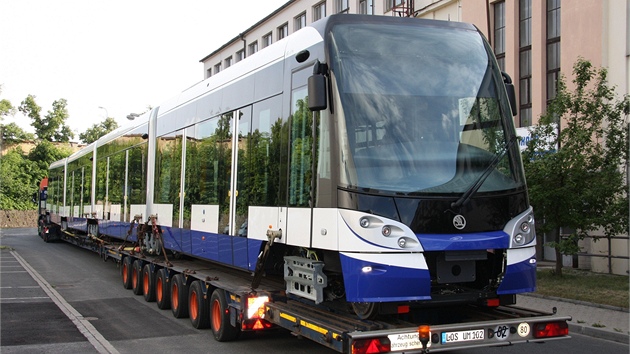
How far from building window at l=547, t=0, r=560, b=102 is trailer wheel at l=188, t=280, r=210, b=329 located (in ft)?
48.9

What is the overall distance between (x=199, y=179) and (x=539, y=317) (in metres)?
5.92

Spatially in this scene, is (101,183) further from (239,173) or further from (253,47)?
(253,47)

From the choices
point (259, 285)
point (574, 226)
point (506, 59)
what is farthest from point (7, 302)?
point (506, 59)

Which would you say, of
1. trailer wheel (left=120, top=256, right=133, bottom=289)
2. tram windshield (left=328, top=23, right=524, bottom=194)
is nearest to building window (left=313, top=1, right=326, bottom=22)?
trailer wheel (left=120, top=256, right=133, bottom=289)

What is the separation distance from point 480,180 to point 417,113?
2.95 feet

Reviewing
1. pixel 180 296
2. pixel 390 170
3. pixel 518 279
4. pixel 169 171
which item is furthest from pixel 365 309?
pixel 169 171

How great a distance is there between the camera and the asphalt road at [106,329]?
906 centimetres

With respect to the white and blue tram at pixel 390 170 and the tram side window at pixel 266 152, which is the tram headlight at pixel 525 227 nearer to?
the white and blue tram at pixel 390 170

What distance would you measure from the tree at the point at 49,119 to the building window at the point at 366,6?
2263 inches

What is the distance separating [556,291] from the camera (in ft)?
47.0

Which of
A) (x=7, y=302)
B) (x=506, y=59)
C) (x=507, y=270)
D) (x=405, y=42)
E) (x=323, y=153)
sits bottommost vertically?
(x=7, y=302)

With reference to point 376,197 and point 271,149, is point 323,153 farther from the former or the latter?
point 271,149

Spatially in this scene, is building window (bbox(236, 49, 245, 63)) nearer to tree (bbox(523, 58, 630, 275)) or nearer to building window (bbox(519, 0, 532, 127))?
building window (bbox(519, 0, 532, 127))

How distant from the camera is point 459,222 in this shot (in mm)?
6520
